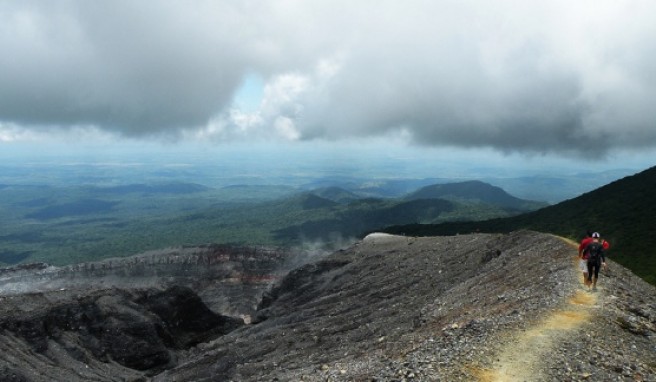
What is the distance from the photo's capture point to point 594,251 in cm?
2862

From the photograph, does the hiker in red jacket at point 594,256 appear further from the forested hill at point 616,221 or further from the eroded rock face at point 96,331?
the eroded rock face at point 96,331

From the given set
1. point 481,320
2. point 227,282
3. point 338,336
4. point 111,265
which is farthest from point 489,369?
point 111,265

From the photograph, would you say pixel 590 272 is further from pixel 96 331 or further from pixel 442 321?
pixel 96 331

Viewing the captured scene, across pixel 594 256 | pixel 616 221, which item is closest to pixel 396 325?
pixel 594 256

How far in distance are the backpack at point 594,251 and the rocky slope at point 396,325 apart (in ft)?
7.04

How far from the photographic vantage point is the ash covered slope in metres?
21.5

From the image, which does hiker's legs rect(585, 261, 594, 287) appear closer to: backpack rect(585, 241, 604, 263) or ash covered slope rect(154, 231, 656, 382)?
backpack rect(585, 241, 604, 263)

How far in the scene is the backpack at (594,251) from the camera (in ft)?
93.6

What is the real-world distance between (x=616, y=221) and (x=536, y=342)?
8246 centimetres

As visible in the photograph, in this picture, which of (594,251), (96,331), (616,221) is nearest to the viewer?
(594,251)

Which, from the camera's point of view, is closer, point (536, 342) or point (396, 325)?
point (536, 342)

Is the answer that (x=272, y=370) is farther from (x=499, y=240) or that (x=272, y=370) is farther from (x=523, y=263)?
(x=499, y=240)

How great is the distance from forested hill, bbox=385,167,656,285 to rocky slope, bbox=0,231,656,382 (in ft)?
73.6

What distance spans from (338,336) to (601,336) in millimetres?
29040
